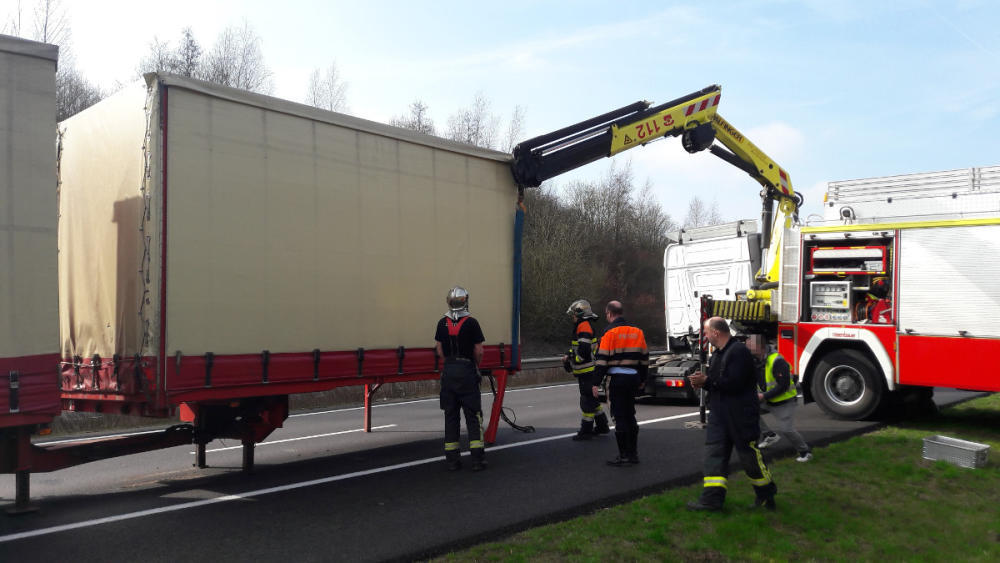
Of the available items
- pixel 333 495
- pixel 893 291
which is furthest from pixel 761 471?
pixel 893 291

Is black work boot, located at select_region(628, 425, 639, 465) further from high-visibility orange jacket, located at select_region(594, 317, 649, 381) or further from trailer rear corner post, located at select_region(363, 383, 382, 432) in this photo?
trailer rear corner post, located at select_region(363, 383, 382, 432)

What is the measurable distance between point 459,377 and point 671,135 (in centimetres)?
570

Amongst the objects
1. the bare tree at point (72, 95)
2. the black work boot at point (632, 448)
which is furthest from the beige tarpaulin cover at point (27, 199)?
the bare tree at point (72, 95)

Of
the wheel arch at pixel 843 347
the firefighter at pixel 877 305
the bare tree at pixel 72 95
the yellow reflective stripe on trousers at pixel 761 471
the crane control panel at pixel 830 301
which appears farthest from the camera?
the bare tree at pixel 72 95

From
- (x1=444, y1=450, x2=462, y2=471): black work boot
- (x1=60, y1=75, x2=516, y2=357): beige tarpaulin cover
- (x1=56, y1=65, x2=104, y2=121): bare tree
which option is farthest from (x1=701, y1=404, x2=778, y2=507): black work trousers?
(x1=56, y1=65, x2=104, y2=121): bare tree

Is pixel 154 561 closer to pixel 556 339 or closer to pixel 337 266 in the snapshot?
pixel 337 266

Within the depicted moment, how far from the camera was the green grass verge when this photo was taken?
5.03 meters

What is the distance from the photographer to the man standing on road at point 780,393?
7938mm

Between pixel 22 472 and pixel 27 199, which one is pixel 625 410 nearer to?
pixel 22 472

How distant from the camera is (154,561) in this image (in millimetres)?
4984

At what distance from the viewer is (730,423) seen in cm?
607

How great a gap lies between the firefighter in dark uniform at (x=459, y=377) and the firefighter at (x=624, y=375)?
141cm

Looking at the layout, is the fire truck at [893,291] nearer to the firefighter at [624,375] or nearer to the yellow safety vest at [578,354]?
the yellow safety vest at [578,354]

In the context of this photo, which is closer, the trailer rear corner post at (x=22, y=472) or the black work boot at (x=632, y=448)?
the trailer rear corner post at (x=22, y=472)
